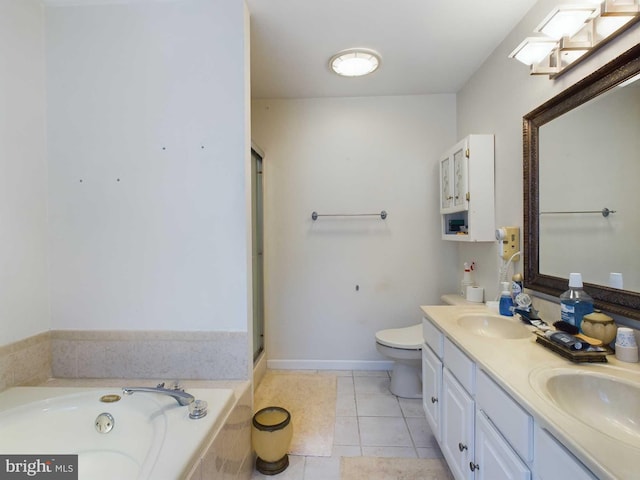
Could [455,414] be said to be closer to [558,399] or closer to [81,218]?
[558,399]

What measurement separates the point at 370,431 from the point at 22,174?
7.77 feet

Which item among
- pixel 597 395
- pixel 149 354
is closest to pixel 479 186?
pixel 597 395

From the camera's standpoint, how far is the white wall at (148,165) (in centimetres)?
155

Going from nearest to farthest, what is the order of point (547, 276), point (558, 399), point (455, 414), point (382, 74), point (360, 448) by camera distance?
point (558, 399) < point (455, 414) < point (547, 276) < point (360, 448) < point (382, 74)

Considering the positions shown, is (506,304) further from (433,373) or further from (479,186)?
(479,186)

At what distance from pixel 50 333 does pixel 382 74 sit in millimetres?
2675

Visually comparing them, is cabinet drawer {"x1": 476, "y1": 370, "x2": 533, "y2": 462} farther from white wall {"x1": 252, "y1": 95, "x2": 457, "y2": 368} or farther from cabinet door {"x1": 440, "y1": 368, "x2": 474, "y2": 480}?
white wall {"x1": 252, "y1": 95, "x2": 457, "y2": 368}

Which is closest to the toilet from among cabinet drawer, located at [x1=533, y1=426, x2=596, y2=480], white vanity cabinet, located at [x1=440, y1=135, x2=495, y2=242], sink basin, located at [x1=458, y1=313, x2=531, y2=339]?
sink basin, located at [x1=458, y1=313, x2=531, y2=339]

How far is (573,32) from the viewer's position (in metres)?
1.23

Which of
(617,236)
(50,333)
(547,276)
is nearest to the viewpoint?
(617,236)

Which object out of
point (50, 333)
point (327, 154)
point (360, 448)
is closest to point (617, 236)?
point (360, 448)

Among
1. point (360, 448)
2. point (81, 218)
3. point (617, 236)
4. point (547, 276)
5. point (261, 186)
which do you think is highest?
point (261, 186)

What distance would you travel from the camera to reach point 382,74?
2.25 metres

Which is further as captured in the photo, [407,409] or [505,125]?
[407,409]
